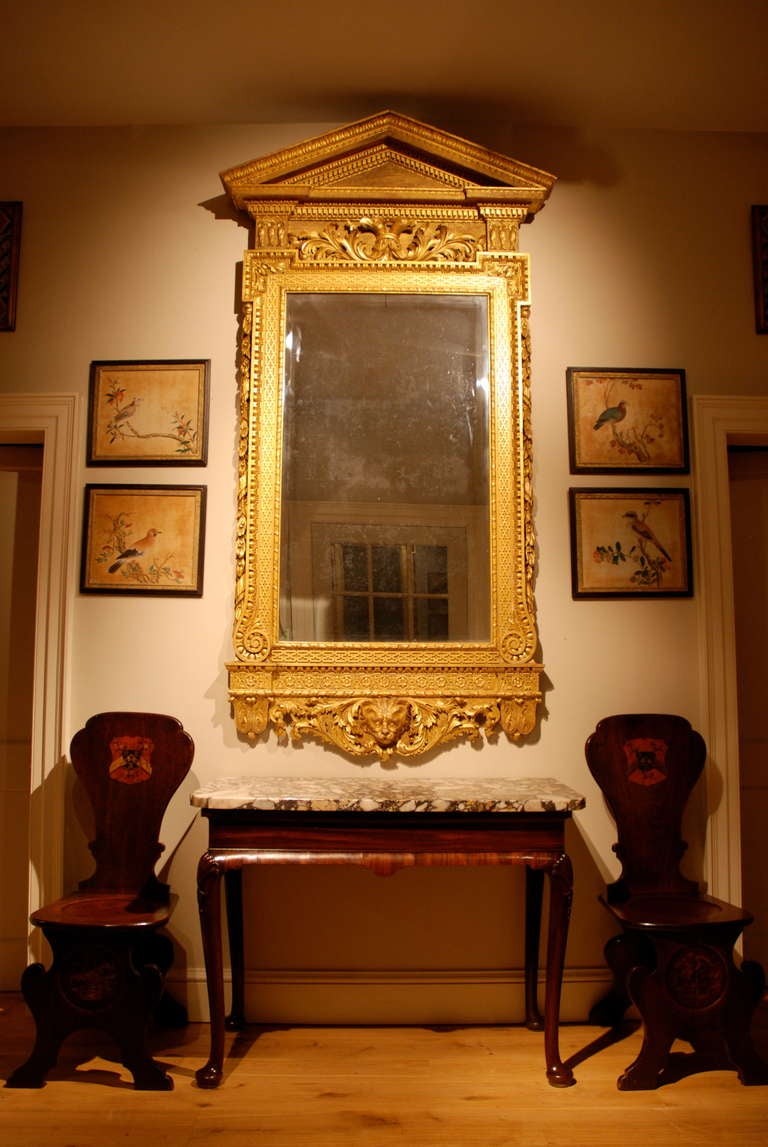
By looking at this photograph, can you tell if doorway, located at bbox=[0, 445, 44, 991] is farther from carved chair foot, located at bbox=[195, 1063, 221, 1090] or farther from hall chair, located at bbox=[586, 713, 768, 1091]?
hall chair, located at bbox=[586, 713, 768, 1091]

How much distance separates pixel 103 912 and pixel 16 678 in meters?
1.20

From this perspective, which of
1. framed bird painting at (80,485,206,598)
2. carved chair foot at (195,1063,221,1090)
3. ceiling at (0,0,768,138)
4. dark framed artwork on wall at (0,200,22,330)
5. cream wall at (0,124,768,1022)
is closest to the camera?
carved chair foot at (195,1063,221,1090)

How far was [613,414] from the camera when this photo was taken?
3113 mm

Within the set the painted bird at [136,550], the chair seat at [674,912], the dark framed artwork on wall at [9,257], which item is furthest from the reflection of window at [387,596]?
the dark framed artwork on wall at [9,257]

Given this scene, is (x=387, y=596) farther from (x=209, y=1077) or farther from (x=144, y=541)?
(x=209, y=1077)

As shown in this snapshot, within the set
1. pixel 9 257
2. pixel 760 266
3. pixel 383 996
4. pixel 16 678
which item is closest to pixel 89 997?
pixel 383 996

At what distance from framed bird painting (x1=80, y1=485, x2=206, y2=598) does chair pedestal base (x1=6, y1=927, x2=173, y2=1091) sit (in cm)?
123

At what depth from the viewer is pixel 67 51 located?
2.92 meters

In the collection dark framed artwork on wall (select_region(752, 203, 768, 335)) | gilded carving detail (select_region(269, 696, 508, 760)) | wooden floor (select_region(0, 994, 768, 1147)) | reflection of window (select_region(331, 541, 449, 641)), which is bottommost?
wooden floor (select_region(0, 994, 768, 1147))

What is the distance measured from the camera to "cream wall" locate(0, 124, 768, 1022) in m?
2.90

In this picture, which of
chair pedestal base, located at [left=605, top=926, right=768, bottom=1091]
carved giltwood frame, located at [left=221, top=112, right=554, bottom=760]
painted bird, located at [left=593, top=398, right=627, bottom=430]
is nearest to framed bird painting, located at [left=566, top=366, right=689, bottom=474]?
painted bird, located at [left=593, top=398, right=627, bottom=430]

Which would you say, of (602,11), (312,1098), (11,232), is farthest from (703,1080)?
(11,232)

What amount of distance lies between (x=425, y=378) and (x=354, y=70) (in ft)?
3.96

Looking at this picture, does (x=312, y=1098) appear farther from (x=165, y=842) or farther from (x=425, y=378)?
(x=425, y=378)
